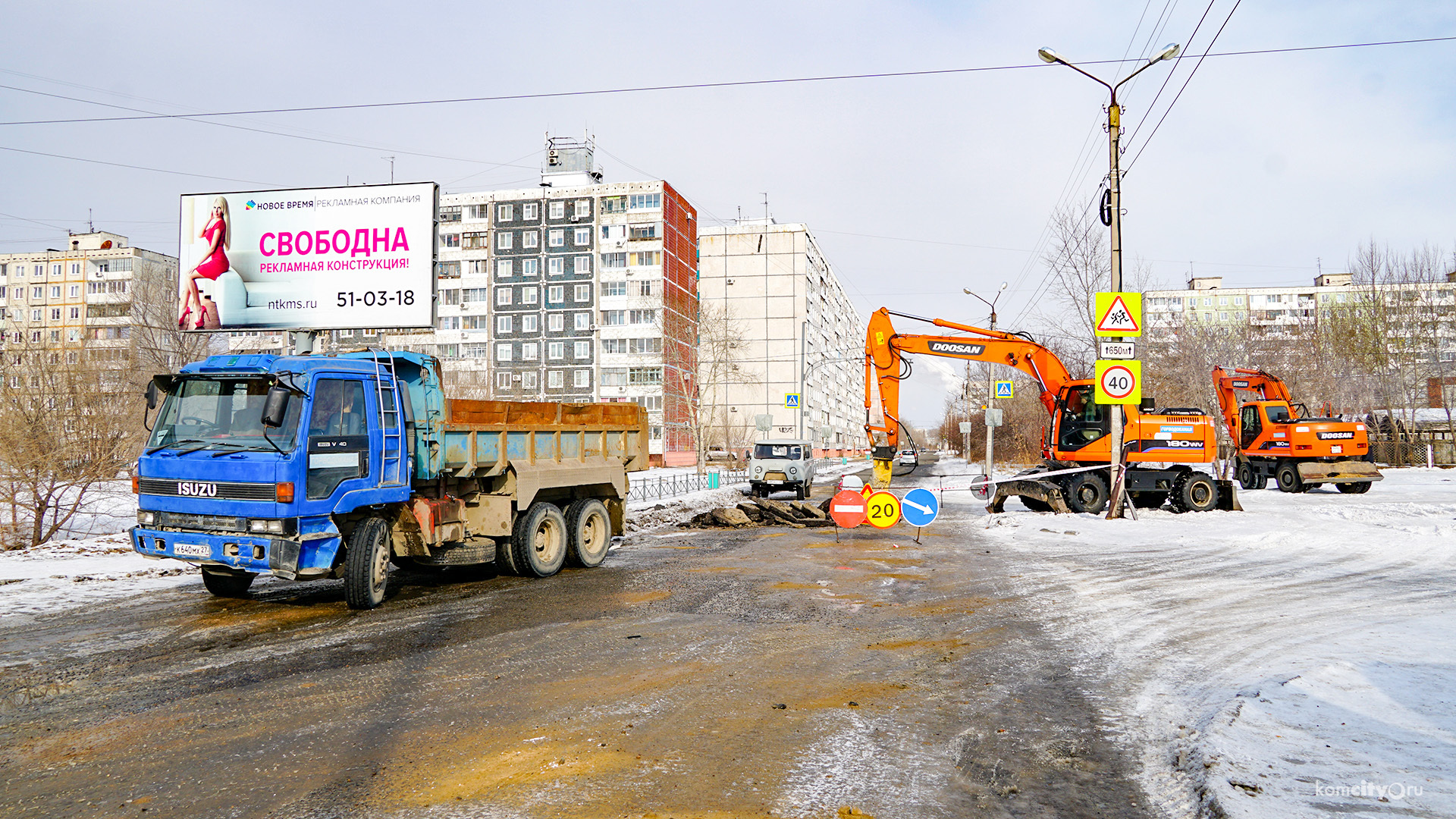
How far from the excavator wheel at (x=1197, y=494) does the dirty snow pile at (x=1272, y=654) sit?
373cm

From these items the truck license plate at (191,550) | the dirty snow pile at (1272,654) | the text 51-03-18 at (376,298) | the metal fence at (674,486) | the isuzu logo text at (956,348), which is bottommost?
the metal fence at (674,486)

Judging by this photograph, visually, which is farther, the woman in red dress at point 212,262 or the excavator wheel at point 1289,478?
the excavator wheel at point 1289,478

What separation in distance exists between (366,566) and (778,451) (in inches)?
791

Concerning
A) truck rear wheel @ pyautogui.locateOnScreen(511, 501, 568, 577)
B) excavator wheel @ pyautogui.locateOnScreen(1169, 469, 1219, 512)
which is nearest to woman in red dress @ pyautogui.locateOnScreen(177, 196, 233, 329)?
truck rear wheel @ pyautogui.locateOnScreen(511, 501, 568, 577)

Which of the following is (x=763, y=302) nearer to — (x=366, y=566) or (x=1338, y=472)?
(x=1338, y=472)

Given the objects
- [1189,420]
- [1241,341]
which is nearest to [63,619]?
[1189,420]

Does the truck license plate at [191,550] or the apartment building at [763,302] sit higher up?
the apartment building at [763,302]

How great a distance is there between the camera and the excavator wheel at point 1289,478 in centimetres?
2665

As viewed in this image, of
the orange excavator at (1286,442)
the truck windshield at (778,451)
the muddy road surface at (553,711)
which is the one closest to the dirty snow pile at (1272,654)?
the muddy road surface at (553,711)

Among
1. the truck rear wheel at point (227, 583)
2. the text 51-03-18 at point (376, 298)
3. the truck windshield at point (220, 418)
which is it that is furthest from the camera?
the text 51-03-18 at point (376, 298)

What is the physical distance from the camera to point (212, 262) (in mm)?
17875

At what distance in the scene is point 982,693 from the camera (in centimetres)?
595

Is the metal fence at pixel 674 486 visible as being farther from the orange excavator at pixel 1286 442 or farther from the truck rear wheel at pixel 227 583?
the orange excavator at pixel 1286 442

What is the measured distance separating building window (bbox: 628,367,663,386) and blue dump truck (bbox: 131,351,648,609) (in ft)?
198
